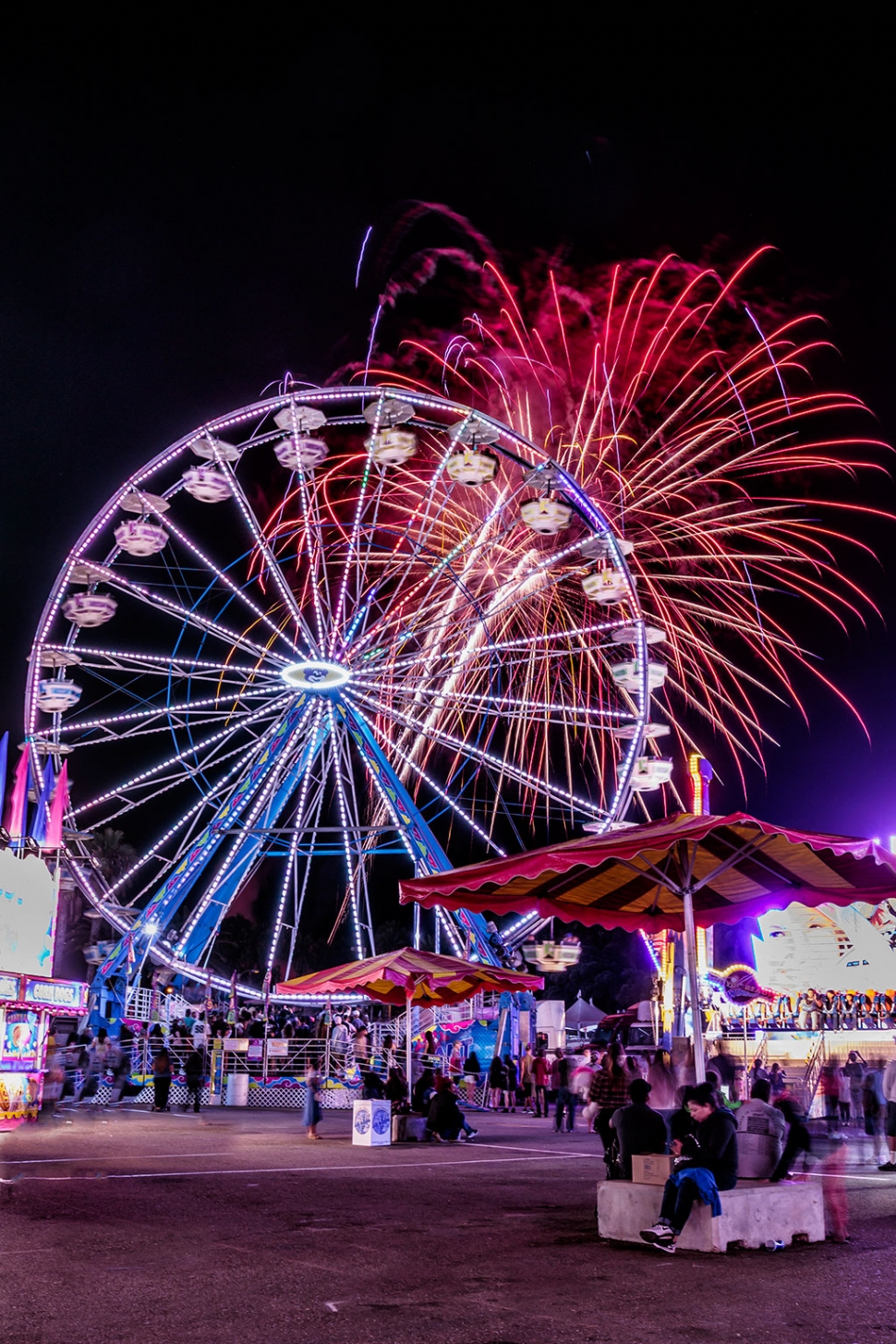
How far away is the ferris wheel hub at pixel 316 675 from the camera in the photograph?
23281mm

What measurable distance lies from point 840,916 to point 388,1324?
38367 millimetres

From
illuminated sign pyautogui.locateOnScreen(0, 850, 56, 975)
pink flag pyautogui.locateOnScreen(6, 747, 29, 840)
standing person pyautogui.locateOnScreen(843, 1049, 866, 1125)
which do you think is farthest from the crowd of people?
pink flag pyautogui.locateOnScreen(6, 747, 29, 840)

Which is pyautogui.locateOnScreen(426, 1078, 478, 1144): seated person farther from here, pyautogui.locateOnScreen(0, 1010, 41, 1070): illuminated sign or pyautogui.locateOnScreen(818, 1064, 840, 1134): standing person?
pyautogui.locateOnScreen(0, 1010, 41, 1070): illuminated sign

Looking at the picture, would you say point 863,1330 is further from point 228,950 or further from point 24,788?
point 228,950

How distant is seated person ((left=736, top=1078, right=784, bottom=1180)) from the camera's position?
8820mm

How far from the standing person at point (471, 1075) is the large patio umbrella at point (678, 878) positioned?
17.2 metres

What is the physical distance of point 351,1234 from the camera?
8.34m

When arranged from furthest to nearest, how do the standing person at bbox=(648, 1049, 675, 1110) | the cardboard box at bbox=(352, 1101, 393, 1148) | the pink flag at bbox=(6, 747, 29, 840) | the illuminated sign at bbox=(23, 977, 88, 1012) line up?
1. the pink flag at bbox=(6, 747, 29, 840)
2. the illuminated sign at bbox=(23, 977, 88, 1012)
3. the cardboard box at bbox=(352, 1101, 393, 1148)
4. the standing person at bbox=(648, 1049, 675, 1110)

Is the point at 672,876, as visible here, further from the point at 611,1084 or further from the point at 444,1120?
the point at 444,1120

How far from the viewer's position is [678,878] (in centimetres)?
1059

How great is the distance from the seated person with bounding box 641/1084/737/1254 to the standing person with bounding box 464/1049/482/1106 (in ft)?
68.8

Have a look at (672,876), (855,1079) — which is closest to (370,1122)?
(672,876)

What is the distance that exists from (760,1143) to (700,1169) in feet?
4.72

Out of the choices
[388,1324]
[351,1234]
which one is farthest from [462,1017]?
Answer: [388,1324]
